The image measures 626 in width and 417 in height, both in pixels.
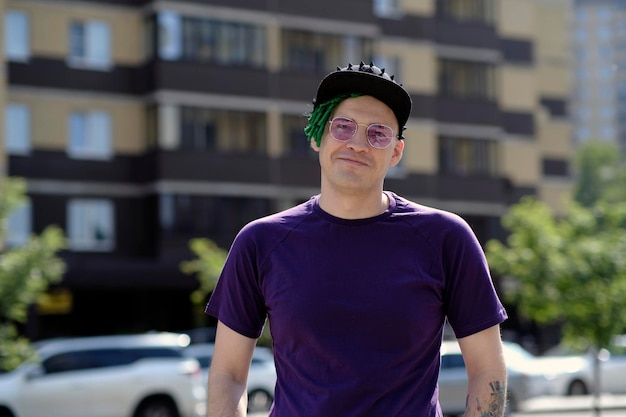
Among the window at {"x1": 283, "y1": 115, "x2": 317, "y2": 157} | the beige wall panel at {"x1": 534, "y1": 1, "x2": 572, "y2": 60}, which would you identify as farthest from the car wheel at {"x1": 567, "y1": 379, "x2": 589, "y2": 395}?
the beige wall panel at {"x1": 534, "y1": 1, "x2": 572, "y2": 60}

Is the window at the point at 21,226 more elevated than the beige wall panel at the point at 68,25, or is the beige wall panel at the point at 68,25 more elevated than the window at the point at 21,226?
the beige wall panel at the point at 68,25

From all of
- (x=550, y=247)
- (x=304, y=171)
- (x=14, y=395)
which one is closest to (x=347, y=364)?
(x=14, y=395)

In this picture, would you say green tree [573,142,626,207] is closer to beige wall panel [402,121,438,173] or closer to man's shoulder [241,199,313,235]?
beige wall panel [402,121,438,173]

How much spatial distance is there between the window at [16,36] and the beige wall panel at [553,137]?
93.7ft

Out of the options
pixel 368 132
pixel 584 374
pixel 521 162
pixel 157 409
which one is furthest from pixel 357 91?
pixel 521 162

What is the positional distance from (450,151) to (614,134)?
8941 centimetres

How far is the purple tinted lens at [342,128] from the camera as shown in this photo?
4047mm

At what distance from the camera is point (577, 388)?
112 ft

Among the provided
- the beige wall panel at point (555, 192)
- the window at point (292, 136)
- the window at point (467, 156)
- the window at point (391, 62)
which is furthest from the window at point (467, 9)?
the beige wall panel at point (555, 192)

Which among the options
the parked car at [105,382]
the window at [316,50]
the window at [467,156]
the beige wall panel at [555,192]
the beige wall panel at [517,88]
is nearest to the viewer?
the parked car at [105,382]

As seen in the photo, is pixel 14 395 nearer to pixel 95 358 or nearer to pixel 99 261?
pixel 95 358

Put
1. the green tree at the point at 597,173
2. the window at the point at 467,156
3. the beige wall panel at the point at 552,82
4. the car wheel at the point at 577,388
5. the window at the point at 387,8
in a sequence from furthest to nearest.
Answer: the green tree at the point at 597,173 < the beige wall panel at the point at 552,82 < the window at the point at 467,156 < the window at the point at 387,8 < the car wheel at the point at 577,388

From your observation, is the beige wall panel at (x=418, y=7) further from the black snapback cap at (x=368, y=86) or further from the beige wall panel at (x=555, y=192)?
the black snapback cap at (x=368, y=86)

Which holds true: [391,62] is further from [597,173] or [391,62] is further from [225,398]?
[597,173]
